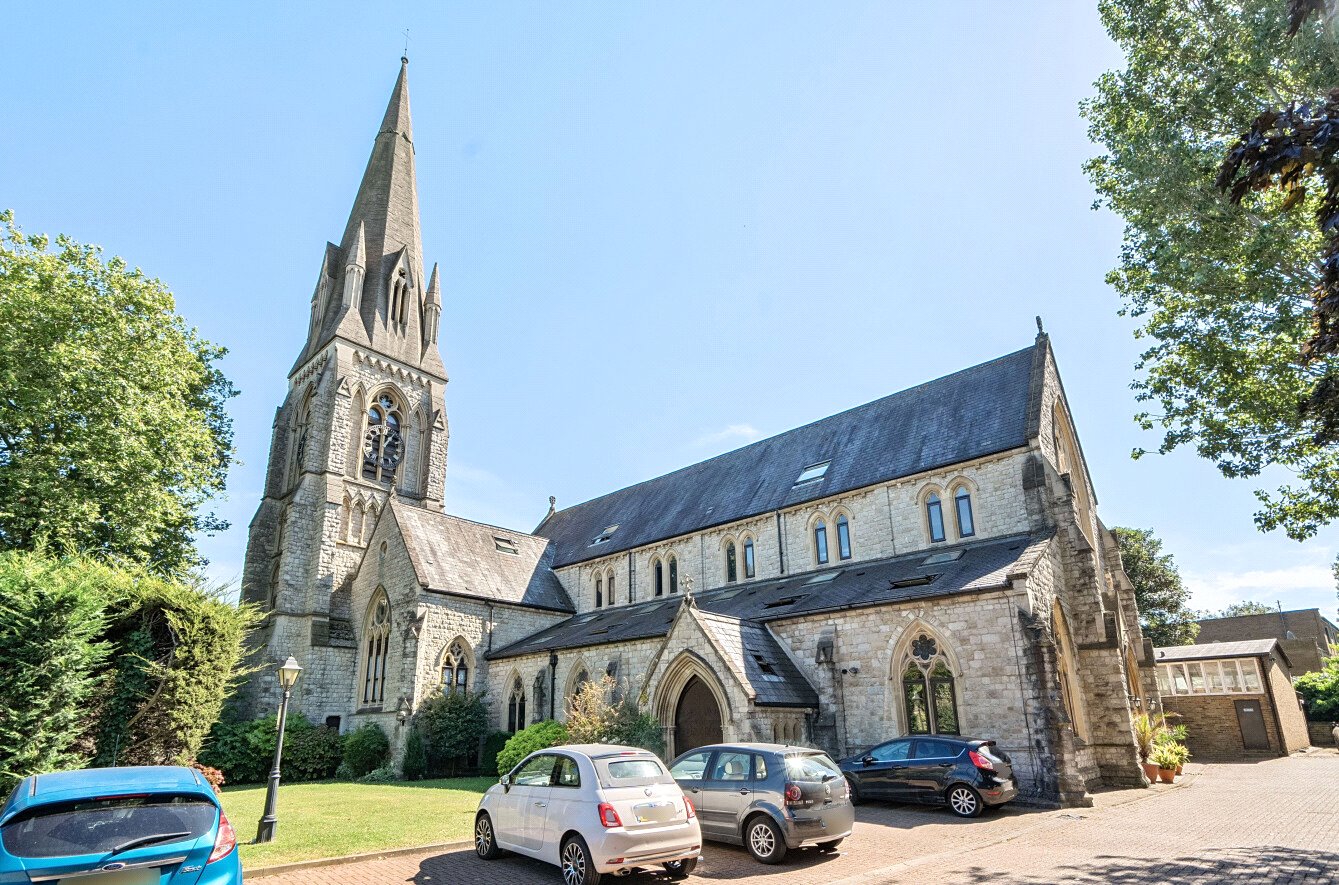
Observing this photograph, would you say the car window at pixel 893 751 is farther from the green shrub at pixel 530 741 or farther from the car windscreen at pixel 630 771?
the green shrub at pixel 530 741

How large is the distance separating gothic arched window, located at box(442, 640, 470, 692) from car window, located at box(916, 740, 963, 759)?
17593 mm

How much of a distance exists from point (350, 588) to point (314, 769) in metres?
7.72

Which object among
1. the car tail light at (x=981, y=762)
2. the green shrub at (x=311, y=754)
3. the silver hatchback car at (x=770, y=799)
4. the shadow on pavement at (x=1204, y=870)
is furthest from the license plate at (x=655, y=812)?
the green shrub at (x=311, y=754)

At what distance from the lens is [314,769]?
2509 cm

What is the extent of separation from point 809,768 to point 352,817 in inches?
360

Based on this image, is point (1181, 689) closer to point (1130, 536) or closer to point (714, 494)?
point (1130, 536)

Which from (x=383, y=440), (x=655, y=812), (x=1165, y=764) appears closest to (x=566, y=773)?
(x=655, y=812)

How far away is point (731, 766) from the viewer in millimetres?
11242

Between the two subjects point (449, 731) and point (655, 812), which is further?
point (449, 731)

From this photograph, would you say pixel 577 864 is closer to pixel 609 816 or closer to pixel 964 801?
pixel 609 816

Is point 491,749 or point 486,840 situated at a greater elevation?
point 491,749

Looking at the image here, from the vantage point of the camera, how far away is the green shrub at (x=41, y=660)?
12.1 metres

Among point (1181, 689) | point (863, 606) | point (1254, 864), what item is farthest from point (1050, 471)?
point (1181, 689)

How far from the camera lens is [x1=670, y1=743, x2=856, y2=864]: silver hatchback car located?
10133 mm
